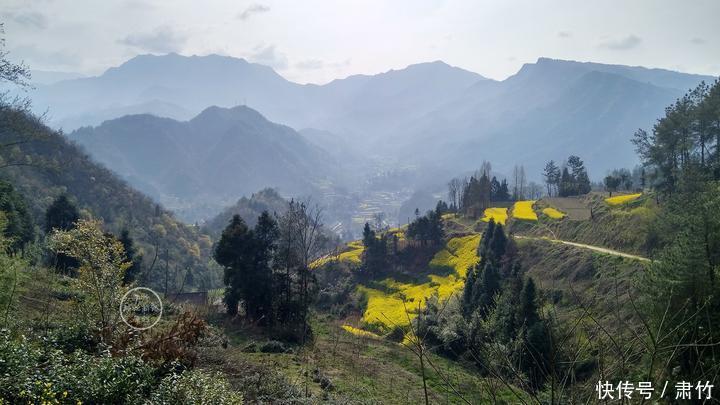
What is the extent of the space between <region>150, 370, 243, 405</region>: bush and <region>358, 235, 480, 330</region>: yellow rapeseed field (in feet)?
80.3

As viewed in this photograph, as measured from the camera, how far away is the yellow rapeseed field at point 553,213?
50.8 m

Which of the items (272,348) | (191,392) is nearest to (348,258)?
(272,348)

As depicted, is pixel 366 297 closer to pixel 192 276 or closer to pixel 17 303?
pixel 17 303

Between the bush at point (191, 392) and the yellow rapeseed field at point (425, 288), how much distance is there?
80.3 ft

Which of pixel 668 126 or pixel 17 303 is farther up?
pixel 668 126

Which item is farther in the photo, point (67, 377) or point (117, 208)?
point (117, 208)

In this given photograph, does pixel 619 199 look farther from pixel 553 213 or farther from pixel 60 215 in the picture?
pixel 60 215

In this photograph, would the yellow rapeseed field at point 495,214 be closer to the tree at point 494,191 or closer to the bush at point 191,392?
the tree at point 494,191

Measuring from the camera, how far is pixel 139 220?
3839 inches

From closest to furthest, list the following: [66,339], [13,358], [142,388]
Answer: [13,358], [142,388], [66,339]

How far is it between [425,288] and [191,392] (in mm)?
37872

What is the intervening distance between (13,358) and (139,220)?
98221 mm

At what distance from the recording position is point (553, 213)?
52.8m

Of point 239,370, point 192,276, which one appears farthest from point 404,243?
point 239,370
